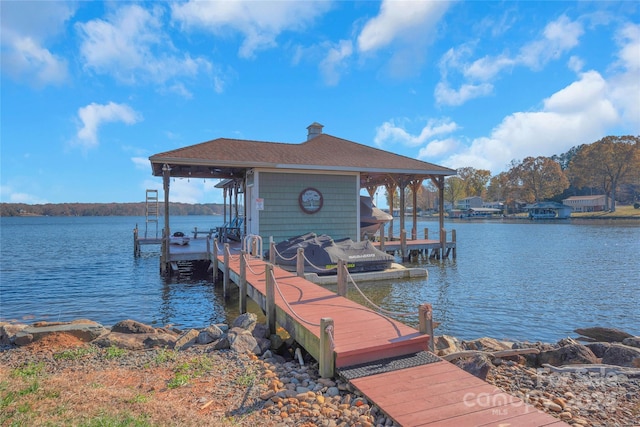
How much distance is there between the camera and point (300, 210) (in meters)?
14.1

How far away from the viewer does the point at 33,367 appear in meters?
4.95

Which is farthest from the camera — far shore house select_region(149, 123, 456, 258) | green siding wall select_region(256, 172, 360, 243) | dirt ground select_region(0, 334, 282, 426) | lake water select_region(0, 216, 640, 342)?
green siding wall select_region(256, 172, 360, 243)

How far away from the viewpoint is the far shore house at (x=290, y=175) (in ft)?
43.1

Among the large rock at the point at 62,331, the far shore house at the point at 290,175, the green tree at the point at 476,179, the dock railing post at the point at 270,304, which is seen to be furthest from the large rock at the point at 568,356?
the green tree at the point at 476,179

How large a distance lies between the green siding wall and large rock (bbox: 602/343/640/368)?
9.68m

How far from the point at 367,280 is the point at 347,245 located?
1266mm

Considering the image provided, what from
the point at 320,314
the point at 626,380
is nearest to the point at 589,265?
the point at 626,380

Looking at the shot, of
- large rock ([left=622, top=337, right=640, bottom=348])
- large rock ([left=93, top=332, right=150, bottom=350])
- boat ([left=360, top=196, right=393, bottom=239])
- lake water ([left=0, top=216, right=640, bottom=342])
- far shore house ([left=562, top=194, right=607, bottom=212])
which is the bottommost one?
lake water ([left=0, top=216, right=640, bottom=342])

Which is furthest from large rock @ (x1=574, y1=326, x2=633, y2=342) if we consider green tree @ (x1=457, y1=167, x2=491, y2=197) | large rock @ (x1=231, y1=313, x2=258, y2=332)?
green tree @ (x1=457, y1=167, x2=491, y2=197)

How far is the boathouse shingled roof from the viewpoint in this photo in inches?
500

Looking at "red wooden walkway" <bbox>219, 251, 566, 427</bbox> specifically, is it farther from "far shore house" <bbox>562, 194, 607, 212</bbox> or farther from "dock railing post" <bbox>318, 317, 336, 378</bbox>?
"far shore house" <bbox>562, 194, 607, 212</bbox>

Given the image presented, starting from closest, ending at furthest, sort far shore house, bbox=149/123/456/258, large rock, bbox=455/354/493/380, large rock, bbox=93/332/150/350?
1. large rock, bbox=455/354/493/380
2. large rock, bbox=93/332/150/350
3. far shore house, bbox=149/123/456/258

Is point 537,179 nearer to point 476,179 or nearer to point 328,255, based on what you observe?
point 476,179

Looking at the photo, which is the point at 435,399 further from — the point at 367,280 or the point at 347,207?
the point at 347,207
